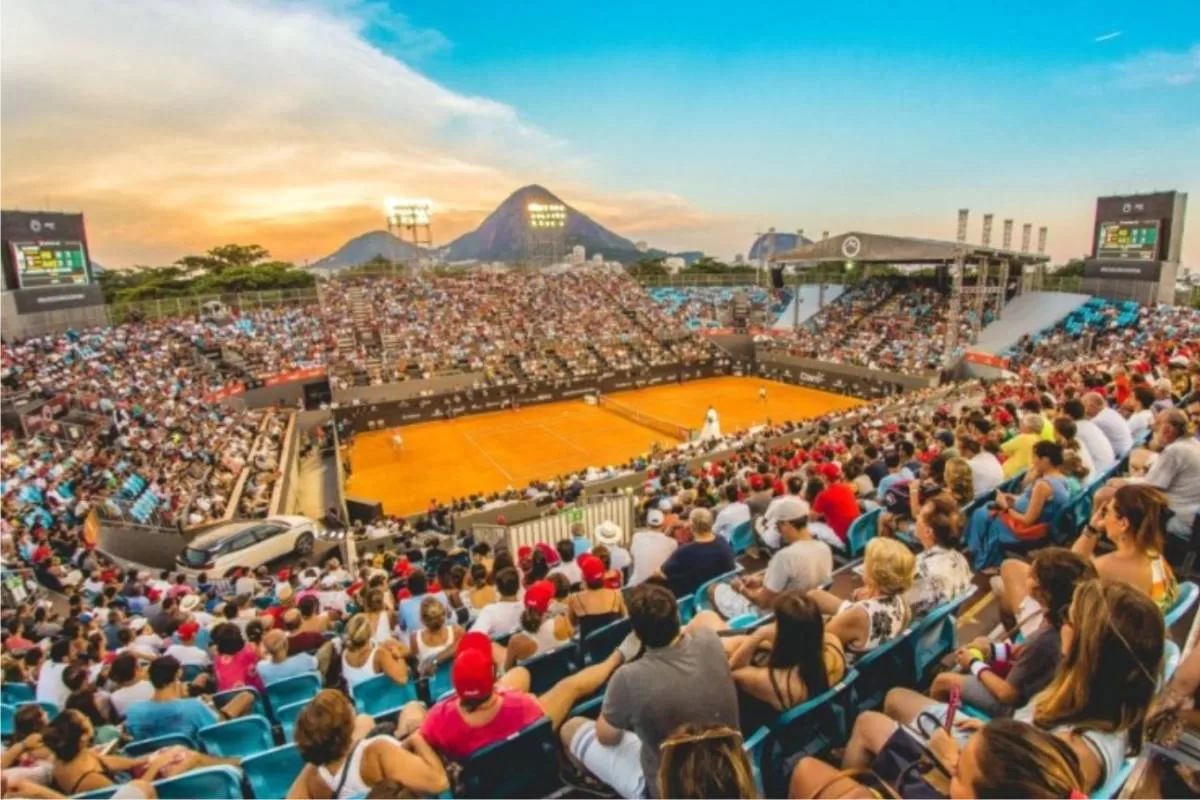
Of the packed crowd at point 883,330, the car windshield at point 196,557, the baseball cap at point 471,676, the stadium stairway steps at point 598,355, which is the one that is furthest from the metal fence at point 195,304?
the baseball cap at point 471,676

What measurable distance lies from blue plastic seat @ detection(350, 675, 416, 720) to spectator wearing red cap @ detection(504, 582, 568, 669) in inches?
35.8

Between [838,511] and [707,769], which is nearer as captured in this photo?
[707,769]

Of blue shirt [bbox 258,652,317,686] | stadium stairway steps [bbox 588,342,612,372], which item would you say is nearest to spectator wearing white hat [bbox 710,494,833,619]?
blue shirt [bbox 258,652,317,686]

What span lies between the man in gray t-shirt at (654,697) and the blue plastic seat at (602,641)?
150 centimetres

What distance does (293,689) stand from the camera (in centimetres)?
560

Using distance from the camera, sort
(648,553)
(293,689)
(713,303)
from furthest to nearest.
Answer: (713,303) → (648,553) → (293,689)

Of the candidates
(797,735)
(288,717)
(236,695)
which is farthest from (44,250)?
(797,735)

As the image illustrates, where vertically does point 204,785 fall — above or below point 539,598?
below

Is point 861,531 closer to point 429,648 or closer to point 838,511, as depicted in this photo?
point 838,511

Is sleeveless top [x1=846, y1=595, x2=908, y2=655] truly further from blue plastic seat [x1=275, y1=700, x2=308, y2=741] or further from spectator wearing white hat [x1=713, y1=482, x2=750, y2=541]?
blue plastic seat [x1=275, y1=700, x2=308, y2=741]

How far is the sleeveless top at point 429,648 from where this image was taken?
17.0 ft

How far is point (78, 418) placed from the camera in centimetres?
2109

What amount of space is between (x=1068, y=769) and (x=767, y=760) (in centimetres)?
167

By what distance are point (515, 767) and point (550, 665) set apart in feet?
4.53
